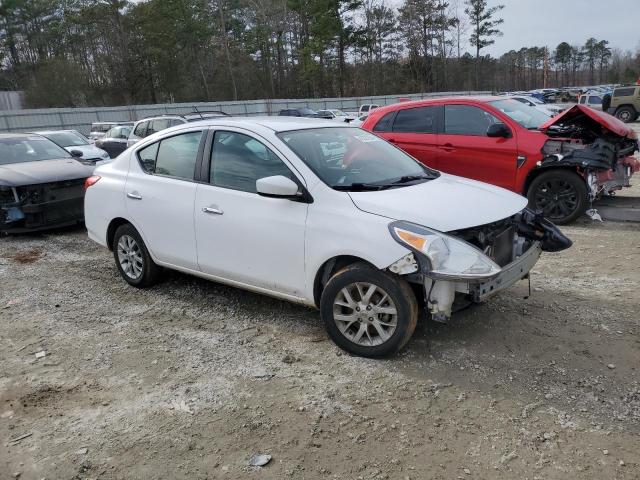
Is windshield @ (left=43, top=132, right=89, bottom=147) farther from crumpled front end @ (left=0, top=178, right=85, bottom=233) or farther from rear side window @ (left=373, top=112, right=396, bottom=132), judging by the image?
rear side window @ (left=373, top=112, right=396, bottom=132)

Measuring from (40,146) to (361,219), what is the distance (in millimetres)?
7546

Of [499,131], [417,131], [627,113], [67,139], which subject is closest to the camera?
[499,131]

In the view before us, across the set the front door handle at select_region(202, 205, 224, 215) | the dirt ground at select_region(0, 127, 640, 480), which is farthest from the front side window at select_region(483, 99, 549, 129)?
the front door handle at select_region(202, 205, 224, 215)

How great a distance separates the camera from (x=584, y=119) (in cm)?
735

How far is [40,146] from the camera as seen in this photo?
355 inches

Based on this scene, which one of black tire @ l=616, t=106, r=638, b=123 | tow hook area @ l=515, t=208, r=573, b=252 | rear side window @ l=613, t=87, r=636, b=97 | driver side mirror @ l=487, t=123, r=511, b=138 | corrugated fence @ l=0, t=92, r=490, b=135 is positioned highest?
corrugated fence @ l=0, t=92, r=490, b=135

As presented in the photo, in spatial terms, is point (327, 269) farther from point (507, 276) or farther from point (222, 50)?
point (222, 50)

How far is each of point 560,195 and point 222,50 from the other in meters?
50.5

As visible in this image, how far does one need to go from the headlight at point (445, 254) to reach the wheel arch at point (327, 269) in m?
0.43

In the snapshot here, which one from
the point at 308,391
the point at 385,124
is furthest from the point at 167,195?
the point at 385,124

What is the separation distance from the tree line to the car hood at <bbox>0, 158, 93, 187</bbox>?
133 ft

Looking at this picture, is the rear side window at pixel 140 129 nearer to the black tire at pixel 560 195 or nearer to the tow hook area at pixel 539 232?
the black tire at pixel 560 195

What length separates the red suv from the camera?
23.1 feet

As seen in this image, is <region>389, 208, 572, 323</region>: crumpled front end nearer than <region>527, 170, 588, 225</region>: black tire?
Yes
